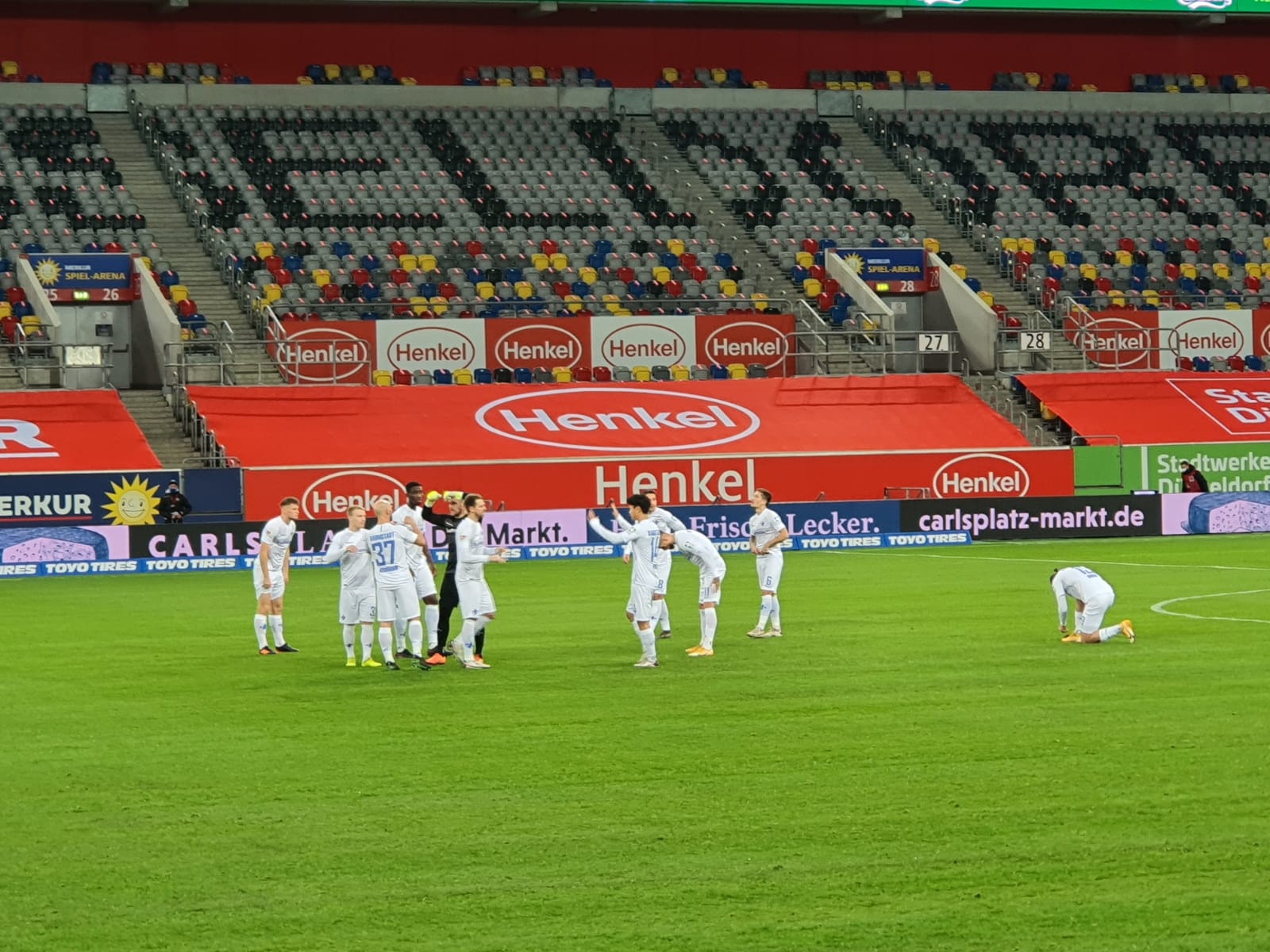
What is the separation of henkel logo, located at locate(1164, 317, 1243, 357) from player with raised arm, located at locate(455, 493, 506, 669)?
117 ft

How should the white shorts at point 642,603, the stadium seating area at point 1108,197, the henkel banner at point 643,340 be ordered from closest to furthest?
the white shorts at point 642,603
the henkel banner at point 643,340
the stadium seating area at point 1108,197

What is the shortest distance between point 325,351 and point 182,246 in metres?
7.12

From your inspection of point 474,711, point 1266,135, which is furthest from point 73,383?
point 1266,135

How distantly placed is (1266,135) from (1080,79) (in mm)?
6406

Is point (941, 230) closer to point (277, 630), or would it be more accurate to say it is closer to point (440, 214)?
point (440, 214)

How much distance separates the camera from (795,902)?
32.7 ft

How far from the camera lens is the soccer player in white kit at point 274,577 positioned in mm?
22094

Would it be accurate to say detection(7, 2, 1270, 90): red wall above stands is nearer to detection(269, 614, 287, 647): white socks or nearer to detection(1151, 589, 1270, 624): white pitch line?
detection(1151, 589, 1270, 624): white pitch line

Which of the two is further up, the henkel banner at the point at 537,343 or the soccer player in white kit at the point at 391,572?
the henkel banner at the point at 537,343

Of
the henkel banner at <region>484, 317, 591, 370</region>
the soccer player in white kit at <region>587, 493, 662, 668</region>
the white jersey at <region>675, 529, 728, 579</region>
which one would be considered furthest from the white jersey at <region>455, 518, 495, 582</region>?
the henkel banner at <region>484, 317, 591, 370</region>

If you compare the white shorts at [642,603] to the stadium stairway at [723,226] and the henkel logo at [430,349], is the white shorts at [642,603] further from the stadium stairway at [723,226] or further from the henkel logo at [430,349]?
the stadium stairway at [723,226]

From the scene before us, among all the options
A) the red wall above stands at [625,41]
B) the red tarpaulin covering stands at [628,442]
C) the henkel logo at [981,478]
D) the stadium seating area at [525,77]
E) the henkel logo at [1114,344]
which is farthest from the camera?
the stadium seating area at [525,77]

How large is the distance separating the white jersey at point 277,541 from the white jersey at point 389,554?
7.87ft

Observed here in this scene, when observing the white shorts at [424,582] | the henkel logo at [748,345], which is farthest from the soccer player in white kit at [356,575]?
the henkel logo at [748,345]
